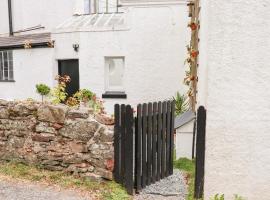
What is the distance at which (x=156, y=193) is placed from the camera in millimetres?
5699

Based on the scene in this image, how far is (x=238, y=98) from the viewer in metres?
4.92

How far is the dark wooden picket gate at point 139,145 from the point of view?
561 centimetres

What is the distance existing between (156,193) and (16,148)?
110 inches

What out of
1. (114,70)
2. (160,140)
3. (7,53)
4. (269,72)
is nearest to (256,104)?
(269,72)

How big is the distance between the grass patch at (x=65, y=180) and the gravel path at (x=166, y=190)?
1.22 feet

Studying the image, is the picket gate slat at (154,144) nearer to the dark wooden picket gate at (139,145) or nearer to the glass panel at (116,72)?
the dark wooden picket gate at (139,145)

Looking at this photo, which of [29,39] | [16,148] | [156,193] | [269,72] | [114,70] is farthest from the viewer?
[29,39]

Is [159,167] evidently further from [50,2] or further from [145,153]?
[50,2]

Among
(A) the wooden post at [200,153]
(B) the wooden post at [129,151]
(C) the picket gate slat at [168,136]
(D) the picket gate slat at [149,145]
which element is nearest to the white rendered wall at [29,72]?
(C) the picket gate slat at [168,136]

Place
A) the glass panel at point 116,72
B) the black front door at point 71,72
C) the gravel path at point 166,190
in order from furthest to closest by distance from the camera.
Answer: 1. the black front door at point 71,72
2. the glass panel at point 116,72
3. the gravel path at point 166,190

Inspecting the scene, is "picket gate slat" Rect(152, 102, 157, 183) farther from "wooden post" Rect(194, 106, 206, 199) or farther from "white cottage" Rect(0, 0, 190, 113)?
"white cottage" Rect(0, 0, 190, 113)

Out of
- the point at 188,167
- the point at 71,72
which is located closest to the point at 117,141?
the point at 188,167

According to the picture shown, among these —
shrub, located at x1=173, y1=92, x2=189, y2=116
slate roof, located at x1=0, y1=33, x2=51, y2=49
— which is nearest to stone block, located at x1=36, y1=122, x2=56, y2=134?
shrub, located at x1=173, y1=92, x2=189, y2=116

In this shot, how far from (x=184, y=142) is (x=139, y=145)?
80.8 inches
